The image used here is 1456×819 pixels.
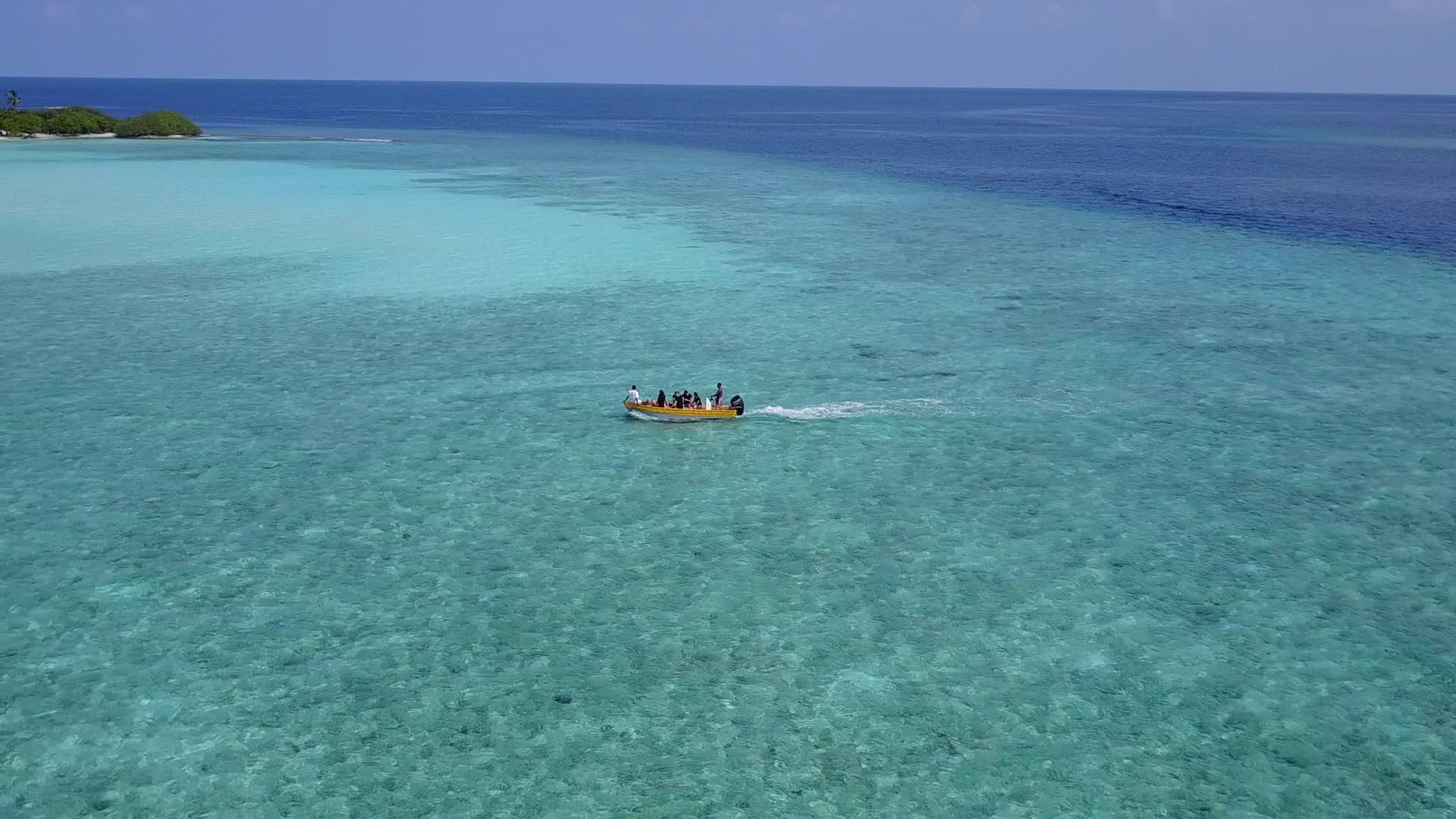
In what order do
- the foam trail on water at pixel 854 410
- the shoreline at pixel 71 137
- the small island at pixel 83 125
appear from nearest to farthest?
the foam trail on water at pixel 854 410 → the shoreline at pixel 71 137 → the small island at pixel 83 125

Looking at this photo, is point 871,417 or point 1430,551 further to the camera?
point 871,417

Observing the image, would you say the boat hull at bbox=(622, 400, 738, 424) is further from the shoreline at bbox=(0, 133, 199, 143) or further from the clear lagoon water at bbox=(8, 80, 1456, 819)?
the shoreline at bbox=(0, 133, 199, 143)

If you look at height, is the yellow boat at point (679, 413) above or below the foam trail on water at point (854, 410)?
above

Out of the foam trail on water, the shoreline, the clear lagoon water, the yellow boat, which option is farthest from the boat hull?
the shoreline

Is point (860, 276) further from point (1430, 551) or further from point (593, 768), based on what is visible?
point (593, 768)

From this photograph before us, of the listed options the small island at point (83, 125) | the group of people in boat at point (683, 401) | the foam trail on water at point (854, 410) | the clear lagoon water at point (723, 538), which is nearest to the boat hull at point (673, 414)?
the group of people in boat at point (683, 401)

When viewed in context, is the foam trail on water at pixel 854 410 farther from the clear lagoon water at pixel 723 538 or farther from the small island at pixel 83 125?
the small island at pixel 83 125

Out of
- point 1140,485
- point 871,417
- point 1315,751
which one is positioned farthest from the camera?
point 871,417

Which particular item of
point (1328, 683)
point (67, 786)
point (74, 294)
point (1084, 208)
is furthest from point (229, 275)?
point (1084, 208)

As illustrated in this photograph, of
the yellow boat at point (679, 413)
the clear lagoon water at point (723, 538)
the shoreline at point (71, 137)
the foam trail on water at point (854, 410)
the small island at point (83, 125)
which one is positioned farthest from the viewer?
the small island at point (83, 125)
